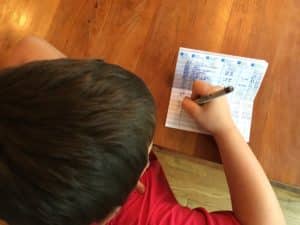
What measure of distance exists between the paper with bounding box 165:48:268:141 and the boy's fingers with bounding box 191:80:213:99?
0.09 ft

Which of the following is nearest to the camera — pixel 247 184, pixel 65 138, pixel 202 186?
pixel 65 138

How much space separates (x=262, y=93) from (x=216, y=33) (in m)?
0.15

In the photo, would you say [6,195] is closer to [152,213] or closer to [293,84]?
[152,213]

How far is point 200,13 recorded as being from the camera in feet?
2.72

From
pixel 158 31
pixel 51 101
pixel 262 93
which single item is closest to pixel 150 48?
pixel 158 31

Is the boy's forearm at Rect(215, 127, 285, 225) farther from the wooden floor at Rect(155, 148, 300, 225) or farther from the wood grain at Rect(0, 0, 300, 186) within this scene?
the wooden floor at Rect(155, 148, 300, 225)

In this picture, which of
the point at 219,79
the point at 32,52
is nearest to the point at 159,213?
the point at 219,79

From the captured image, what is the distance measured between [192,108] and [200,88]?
0.04 m

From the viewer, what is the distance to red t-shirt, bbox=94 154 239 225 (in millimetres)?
741

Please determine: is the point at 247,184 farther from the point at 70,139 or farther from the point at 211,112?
the point at 70,139

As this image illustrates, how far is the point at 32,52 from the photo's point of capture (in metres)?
0.84

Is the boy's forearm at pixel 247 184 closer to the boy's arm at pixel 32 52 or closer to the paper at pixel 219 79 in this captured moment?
the paper at pixel 219 79

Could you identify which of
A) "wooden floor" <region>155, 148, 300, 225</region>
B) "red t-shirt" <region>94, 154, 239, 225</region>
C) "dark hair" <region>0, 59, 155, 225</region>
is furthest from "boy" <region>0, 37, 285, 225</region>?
"wooden floor" <region>155, 148, 300, 225</region>

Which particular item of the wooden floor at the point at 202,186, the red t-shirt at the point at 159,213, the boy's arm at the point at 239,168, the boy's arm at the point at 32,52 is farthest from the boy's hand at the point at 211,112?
the wooden floor at the point at 202,186
